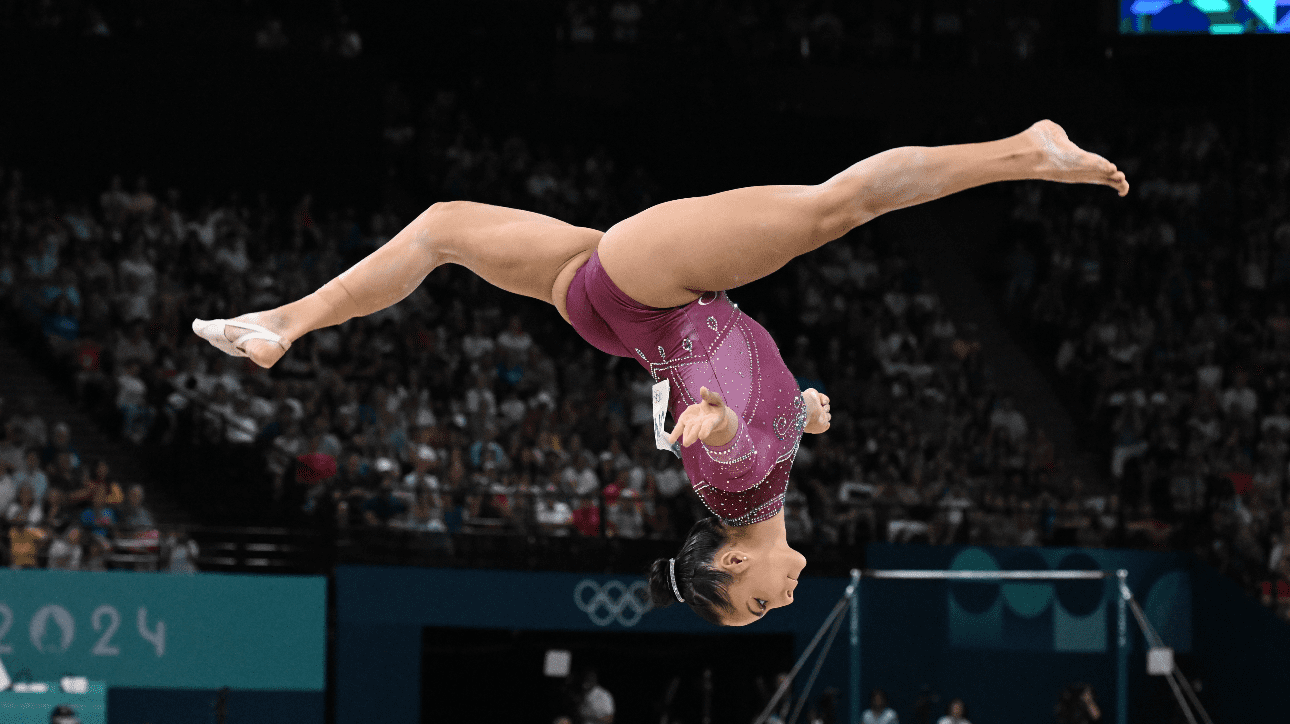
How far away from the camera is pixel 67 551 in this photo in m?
11.2

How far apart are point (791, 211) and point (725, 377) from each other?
50 cm

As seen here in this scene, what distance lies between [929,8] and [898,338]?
5091 mm

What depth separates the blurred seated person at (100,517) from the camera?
11305mm

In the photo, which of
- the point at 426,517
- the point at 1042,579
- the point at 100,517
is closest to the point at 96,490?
the point at 100,517

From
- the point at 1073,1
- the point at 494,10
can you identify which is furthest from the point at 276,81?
the point at 1073,1

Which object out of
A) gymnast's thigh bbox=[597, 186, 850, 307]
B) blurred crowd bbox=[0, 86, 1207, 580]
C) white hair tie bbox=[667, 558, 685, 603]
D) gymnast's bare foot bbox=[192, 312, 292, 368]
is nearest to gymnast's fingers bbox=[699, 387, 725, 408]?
gymnast's thigh bbox=[597, 186, 850, 307]

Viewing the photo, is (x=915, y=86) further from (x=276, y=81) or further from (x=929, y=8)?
(x=276, y=81)

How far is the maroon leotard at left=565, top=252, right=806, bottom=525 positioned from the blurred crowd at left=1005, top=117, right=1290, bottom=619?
27.7 ft

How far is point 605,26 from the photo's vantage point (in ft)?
55.8

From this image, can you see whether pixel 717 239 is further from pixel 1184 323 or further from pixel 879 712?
pixel 1184 323

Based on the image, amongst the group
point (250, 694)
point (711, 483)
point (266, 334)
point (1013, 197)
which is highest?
point (1013, 197)

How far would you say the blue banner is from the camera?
11102mm

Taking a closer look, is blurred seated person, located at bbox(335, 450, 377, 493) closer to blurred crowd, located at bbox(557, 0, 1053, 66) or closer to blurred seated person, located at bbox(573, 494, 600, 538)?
blurred seated person, located at bbox(573, 494, 600, 538)

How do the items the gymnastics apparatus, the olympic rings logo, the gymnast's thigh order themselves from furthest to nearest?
the olympic rings logo < the gymnastics apparatus < the gymnast's thigh
